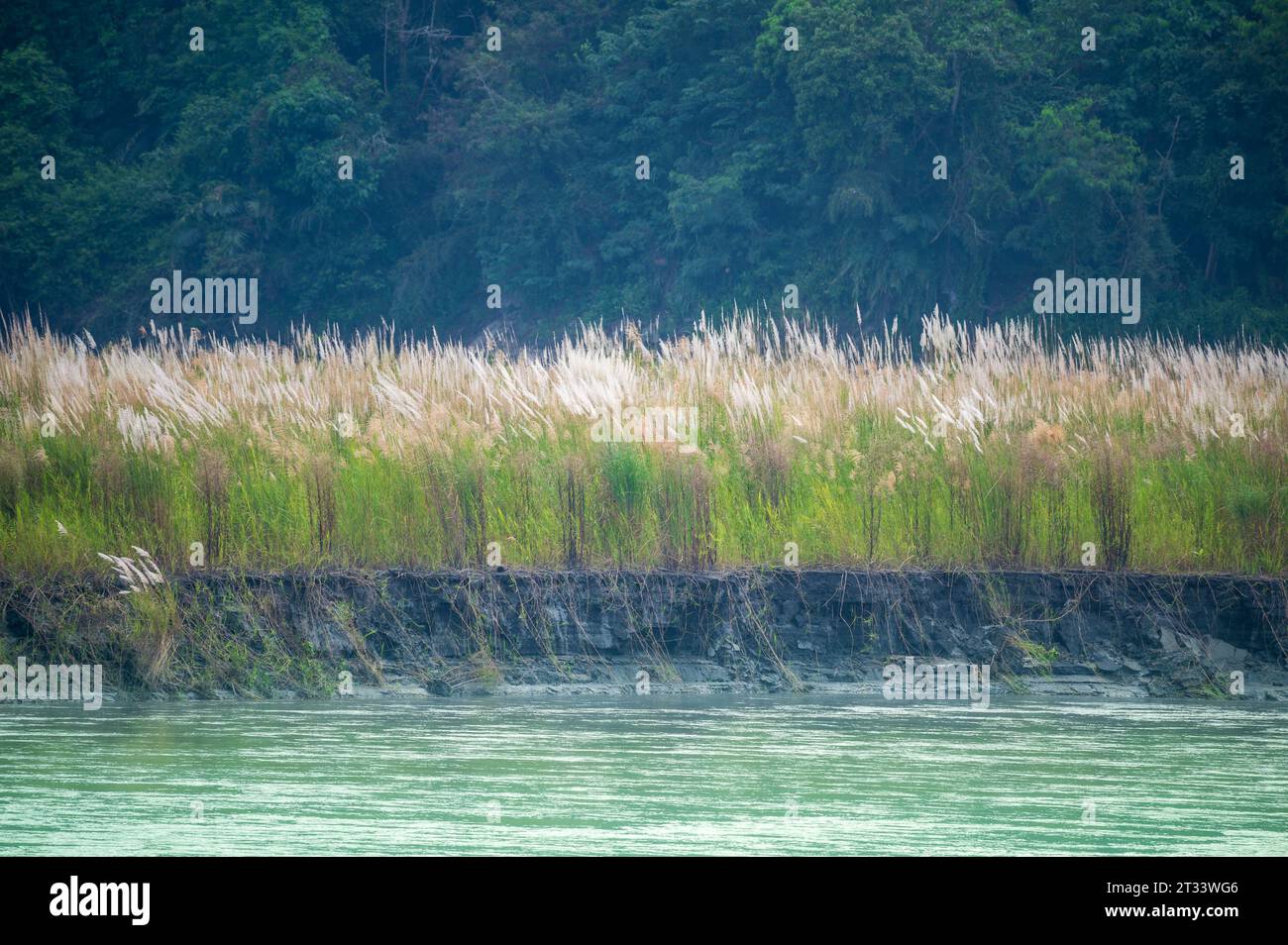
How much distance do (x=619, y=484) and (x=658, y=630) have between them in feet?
3.34

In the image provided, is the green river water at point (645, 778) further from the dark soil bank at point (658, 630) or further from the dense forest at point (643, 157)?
the dense forest at point (643, 157)

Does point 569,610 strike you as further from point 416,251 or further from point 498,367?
point 416,251

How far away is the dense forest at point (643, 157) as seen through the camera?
35.1 m

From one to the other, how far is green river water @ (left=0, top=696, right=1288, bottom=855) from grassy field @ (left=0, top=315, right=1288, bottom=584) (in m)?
1.37

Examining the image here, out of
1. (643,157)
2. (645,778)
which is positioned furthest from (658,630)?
(643,157)

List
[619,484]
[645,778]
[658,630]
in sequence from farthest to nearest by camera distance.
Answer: [619,484]
[658,630]
[645,778]

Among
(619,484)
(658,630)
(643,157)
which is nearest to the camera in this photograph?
(658,630)

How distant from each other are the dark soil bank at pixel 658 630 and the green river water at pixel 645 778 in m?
0.50

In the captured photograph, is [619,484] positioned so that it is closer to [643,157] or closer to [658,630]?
[658,630]

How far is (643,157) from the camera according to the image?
36719 millimetres

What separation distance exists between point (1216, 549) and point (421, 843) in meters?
7.29

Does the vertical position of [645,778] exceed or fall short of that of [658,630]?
it falls short

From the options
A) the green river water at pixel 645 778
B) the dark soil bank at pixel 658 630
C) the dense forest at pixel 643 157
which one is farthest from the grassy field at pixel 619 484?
the dense forest at pixel 643 157

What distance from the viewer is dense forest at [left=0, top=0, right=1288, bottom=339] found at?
35.1m
